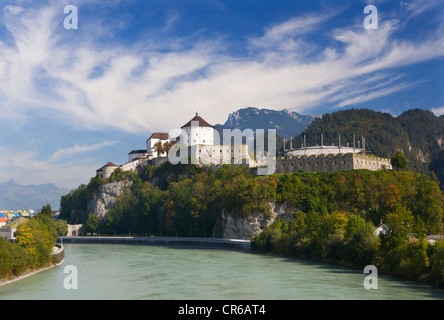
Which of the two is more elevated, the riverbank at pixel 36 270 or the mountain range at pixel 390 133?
the mountain range at pixel 390 133

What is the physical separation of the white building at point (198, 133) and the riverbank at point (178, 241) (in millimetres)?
24376

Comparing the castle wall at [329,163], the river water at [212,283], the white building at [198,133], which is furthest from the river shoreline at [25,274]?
the white building at [198,133]

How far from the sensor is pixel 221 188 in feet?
214

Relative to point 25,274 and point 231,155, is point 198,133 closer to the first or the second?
point 231,155

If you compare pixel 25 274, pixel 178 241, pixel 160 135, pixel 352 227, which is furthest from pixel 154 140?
pixel 25 274

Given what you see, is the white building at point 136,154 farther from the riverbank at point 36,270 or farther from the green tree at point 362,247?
the green tree at point 362,247

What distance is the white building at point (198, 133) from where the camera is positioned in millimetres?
87438

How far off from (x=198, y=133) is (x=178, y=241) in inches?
1177

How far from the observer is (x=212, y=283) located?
2703 centimetres

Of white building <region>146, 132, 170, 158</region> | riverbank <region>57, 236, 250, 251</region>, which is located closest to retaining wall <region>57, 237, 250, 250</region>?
riverbank <region>57, 236, 250, 251</region>

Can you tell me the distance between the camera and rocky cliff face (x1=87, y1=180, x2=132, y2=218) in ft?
293

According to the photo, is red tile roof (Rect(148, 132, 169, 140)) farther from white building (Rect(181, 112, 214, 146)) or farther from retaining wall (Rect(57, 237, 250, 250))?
retaining wall (Rect(57, 237, 250, 250))

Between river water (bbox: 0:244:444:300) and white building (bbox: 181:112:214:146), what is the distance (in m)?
50.6

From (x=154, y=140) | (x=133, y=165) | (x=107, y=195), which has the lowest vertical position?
(x=107, y=195)
